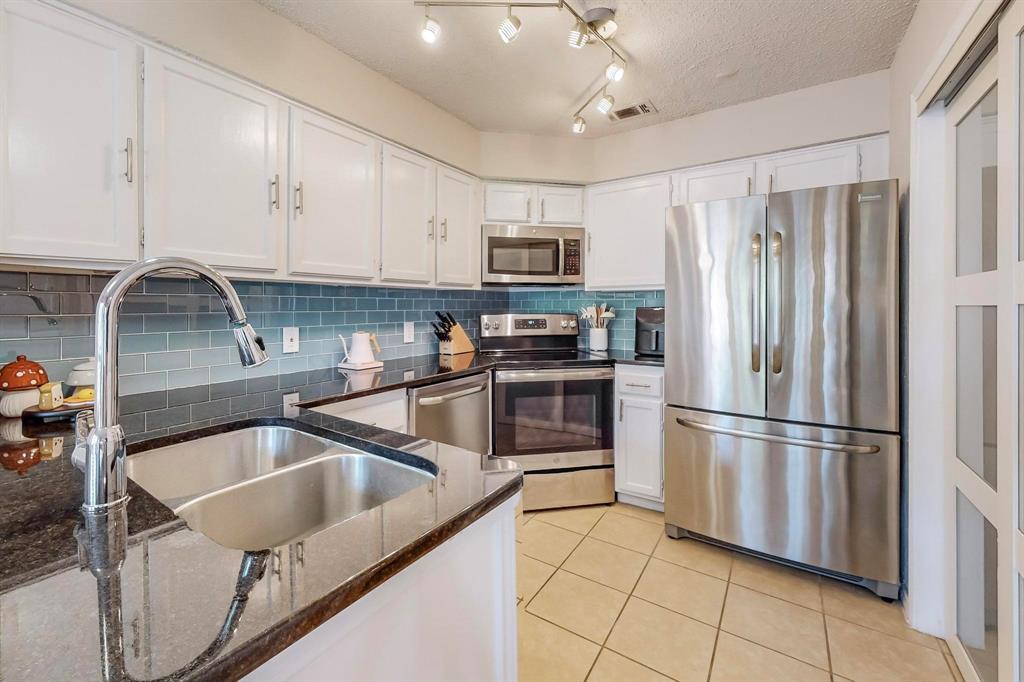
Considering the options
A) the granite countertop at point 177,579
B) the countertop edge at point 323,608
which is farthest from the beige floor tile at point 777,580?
the countertop edge at point 323,608

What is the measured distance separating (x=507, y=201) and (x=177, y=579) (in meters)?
2.95

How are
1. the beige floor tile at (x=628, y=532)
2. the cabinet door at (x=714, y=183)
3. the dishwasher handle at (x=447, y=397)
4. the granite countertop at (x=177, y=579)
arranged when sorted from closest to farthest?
the granite countertop at (x=177, y=579)
the dishwasher handle at (x=447, y=397)
the beige floor tile at (x=628, y=532)
the cabinet door at (x=714, y=183)

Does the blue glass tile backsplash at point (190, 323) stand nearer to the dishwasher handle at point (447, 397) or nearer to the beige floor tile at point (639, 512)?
the dishwasher handle at point (447, 397)

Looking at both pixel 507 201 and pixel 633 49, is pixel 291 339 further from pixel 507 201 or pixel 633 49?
pixel 633 49

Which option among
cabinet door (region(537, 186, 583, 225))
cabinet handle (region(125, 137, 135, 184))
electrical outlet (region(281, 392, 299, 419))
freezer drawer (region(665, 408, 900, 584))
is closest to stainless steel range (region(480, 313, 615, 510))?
freezer drawer (region(665, 408, 900, 584))

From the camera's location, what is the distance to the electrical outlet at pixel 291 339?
7.41ft

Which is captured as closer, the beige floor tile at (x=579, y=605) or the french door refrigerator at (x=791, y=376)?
the beige floor tile at (x=579, y=605)

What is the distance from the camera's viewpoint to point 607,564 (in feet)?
7.25

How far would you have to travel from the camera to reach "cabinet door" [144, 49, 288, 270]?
154 cm

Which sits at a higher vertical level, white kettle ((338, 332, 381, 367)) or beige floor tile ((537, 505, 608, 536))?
white kettle ((338, 332, 381, 367))

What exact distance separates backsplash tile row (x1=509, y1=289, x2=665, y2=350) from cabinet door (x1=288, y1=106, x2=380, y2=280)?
5.41 ft

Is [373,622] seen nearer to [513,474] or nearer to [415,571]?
[415,571]

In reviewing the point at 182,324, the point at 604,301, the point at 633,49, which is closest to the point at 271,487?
the point at 182,324

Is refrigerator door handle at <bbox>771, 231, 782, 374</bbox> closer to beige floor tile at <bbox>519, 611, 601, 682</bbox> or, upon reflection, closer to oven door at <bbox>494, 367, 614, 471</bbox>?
oven door at <bbox>494, 367, 614, 471</bbox>
